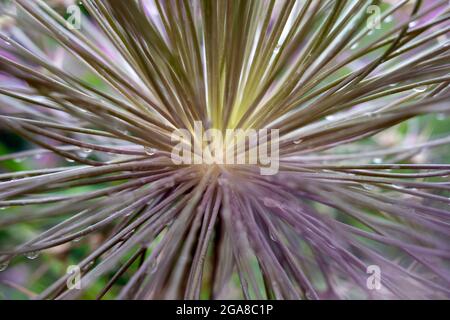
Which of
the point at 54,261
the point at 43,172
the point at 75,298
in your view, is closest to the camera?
the point at 75,298

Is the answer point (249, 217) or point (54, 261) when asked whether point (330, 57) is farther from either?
point (54, 261)

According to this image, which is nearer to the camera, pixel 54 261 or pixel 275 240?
pixel 275 240

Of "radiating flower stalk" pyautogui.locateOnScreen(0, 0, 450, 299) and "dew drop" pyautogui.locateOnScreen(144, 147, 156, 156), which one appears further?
"dew drop" pyautogui.locateOnScreen(144, 147, 156, 156)

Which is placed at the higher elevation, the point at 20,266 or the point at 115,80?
the point at 115,80

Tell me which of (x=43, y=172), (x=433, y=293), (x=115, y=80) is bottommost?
(x=433, y=293)

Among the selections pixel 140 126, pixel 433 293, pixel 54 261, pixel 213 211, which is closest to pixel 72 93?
pixel 140 126

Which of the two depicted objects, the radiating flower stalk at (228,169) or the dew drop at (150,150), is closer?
the radiating flower stalk at (228,169)

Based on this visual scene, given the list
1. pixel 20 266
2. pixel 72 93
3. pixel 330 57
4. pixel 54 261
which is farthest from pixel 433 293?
pixel 20 266

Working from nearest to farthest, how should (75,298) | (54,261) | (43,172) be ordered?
(75,298), (43,172), (54,261)
